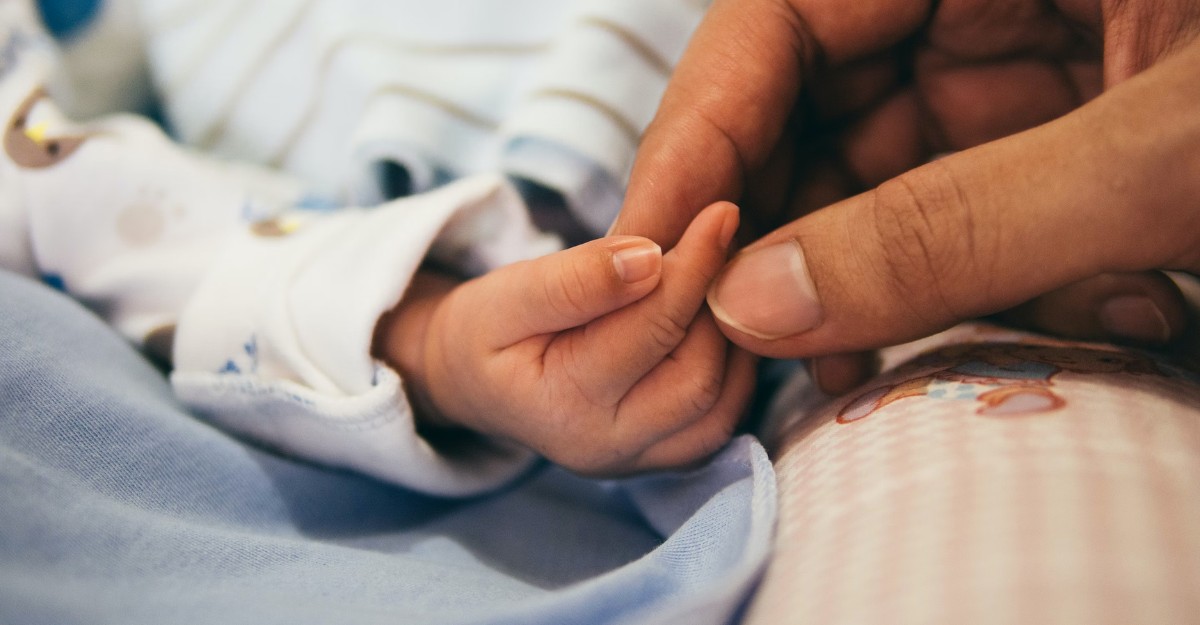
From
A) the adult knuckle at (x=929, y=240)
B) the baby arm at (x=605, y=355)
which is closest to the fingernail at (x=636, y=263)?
the baby arm at (x=605, y=355)

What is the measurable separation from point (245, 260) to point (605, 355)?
1.26ft

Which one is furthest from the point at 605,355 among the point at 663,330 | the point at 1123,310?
the point at 1123,310

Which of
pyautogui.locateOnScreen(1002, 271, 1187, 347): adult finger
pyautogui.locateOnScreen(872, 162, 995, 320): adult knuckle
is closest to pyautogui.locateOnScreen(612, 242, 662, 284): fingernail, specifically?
pyautogui.locateOnScreen(872, 162, 995, 320): adult knuckle

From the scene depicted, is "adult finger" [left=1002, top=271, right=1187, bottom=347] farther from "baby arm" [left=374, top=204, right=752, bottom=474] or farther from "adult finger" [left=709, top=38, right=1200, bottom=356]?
"baby arm" [left=374, top=204, right=752, bottom=474]

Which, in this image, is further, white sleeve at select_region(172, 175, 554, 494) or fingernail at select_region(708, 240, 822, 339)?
white sleeve at select_region(172, 175, 554, 494)

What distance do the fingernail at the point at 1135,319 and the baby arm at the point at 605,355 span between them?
0.80 ft

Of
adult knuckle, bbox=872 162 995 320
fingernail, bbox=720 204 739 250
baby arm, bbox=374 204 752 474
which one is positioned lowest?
baby arm, bbox=374 204 752 474

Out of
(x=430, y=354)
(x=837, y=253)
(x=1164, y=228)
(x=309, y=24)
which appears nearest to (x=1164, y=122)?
(x=1164, y=228)

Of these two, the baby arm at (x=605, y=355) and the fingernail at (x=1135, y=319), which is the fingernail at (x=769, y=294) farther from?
the fingernail at (x=1135, y=319)

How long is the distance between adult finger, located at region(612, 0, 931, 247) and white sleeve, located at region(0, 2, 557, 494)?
18 centimetres

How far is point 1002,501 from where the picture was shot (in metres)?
0.33

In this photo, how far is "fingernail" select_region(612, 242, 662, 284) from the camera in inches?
18.1

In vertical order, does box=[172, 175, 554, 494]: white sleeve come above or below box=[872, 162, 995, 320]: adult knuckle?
below

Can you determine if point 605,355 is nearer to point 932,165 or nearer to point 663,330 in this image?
point 663,330
